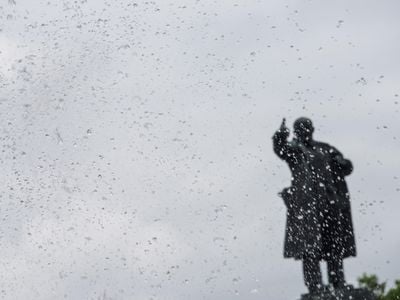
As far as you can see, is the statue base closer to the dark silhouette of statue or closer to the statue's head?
the dark silhouette of statue

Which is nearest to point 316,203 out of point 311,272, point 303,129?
point 311,272

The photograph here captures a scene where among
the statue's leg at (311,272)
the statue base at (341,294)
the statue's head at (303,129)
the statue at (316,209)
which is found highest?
the statue's head at (303,129)

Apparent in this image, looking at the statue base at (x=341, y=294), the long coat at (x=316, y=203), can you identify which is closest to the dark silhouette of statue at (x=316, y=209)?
the long coat at (x=316, y=203)

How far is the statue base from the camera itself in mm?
7430

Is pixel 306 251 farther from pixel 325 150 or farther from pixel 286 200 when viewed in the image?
pixel 325 150

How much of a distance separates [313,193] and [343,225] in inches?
21.8

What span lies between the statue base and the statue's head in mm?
1822

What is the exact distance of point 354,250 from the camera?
26.7ft

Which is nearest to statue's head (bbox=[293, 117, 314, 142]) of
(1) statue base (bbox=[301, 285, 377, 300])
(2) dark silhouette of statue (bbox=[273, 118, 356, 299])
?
(2) dark silhouette of statue (bbox=[273, 118, 356, 299])

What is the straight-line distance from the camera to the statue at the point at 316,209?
7.89 meters

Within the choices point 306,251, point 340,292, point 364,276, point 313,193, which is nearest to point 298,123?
point 313,193

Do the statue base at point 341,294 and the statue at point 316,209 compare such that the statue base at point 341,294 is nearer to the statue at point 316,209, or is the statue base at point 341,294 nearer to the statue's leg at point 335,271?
the statue at point 316,209

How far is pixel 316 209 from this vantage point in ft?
26.0

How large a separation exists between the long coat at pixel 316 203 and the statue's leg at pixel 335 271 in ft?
0.19
